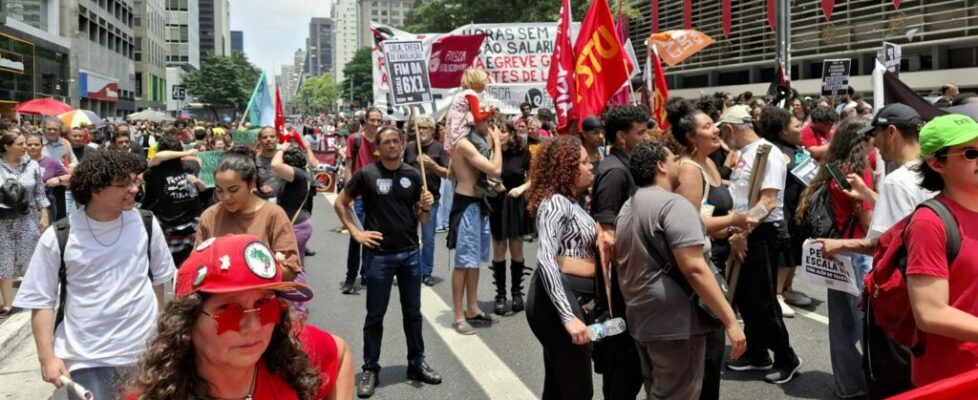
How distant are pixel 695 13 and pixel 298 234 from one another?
3005cm

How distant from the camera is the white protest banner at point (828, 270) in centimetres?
458

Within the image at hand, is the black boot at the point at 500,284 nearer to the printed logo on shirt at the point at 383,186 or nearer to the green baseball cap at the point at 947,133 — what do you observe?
the printed logo on shirt at the point at 383,186

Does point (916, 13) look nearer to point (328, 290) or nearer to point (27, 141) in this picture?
point (328, 290)

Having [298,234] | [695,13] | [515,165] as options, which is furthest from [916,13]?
[298,234]

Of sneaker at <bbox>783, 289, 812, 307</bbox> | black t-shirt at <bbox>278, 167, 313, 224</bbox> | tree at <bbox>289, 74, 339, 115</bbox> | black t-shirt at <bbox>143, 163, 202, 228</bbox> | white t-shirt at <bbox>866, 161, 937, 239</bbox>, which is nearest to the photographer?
white t-shirt at <bbox>866, 161, 937, 239</bbox>

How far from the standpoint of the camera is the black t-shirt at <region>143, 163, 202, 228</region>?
6582 millimetres

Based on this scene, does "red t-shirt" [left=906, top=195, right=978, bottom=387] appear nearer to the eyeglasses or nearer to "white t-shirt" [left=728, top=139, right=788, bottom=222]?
the eyeglasses

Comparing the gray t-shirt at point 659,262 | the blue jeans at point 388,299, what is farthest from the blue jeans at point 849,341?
the blue jeans at point 388,299

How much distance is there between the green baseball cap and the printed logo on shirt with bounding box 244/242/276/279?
2277 mm

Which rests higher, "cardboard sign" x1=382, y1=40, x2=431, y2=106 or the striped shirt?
"cardboard sign" x1=382, y1=40, x2=431, y2=106

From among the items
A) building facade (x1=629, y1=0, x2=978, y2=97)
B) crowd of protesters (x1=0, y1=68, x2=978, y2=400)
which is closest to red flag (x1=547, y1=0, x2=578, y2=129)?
crowd of protesters (x1=0, y1=68, x2=978, y2=400)

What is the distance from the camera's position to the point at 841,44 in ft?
88.3

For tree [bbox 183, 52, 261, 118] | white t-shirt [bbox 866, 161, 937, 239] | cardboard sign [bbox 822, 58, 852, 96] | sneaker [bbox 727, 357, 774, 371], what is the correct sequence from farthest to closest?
tree [bbox 183, 52, 261, 118] < cardboard sign [bbox 822, 58, 852, 96] < sneaker [bbox 727, 357, 774, 371] < white t-shirt [bbox 866, 161, 937, 239]

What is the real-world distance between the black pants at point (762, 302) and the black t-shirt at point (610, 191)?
4.57ft
